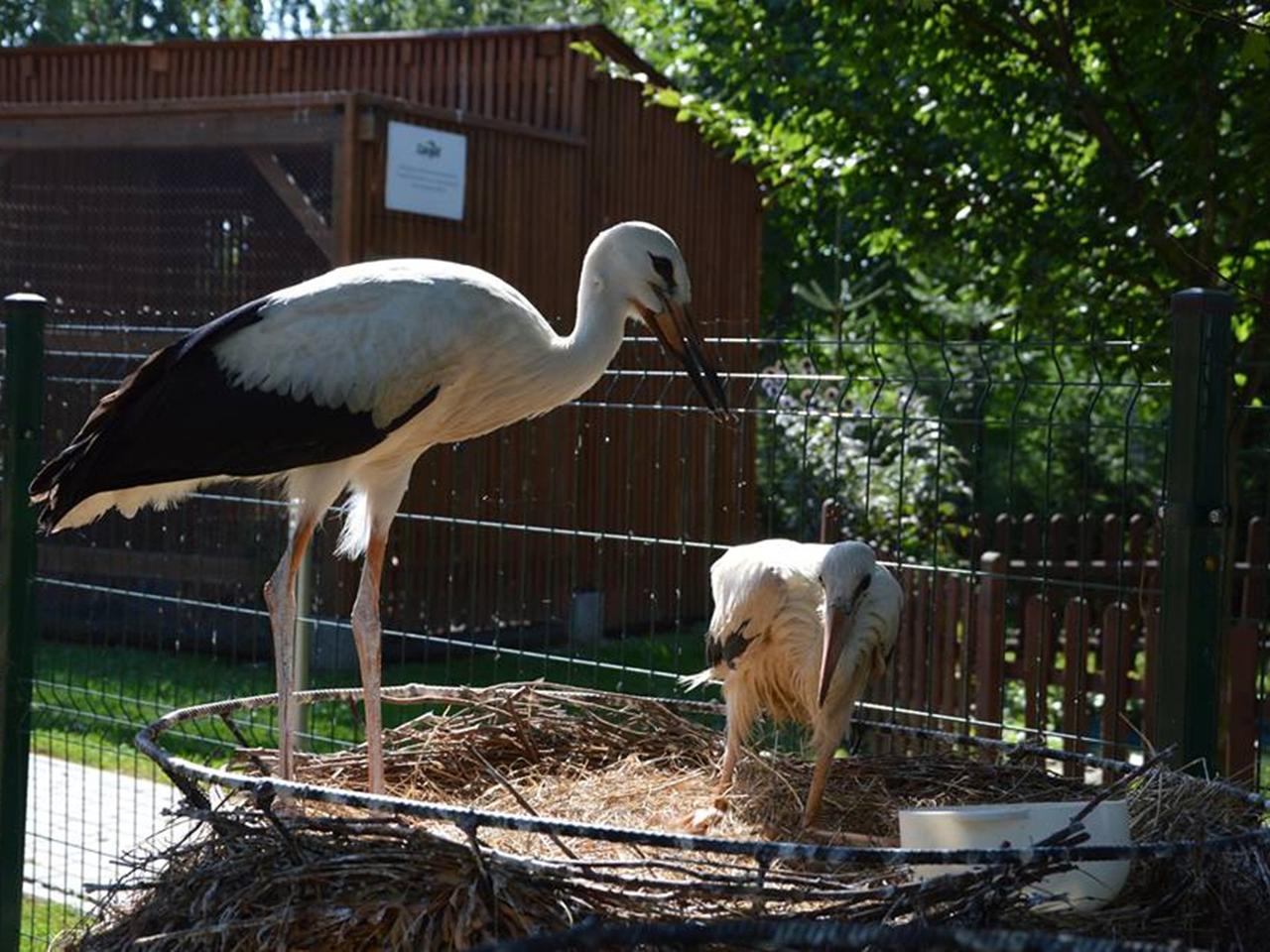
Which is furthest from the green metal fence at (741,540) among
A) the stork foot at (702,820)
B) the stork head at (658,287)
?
the stork foot at (702,820)

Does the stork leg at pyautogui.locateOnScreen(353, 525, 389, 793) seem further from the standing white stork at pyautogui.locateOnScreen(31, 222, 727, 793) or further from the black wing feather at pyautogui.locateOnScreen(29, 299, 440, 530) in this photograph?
the black wing feather at pyautogui.locateOnScreen(29, 299, 440, 530)

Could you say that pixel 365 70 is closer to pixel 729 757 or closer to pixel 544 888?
pixel 729 757

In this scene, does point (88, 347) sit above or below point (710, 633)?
above

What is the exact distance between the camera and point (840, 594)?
4.64 meters

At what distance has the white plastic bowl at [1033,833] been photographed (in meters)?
3.15

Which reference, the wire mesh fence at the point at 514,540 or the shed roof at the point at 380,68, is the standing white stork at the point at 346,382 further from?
the shed roof at the point at 380,68

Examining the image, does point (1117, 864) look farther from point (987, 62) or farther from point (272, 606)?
point (987, 62)

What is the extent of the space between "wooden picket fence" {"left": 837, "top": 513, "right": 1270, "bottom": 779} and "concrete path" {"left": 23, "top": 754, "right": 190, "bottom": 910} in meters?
3.52

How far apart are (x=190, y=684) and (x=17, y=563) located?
5.36 metres

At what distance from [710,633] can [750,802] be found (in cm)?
61

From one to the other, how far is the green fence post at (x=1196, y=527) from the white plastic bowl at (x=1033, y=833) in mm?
579

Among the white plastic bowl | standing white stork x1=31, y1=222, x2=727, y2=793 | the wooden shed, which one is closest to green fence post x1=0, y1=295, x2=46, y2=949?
standing white stork x1=31, y1=222, x2=727, y2=793

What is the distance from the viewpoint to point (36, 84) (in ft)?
52.7

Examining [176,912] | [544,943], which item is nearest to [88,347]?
[176,912]
